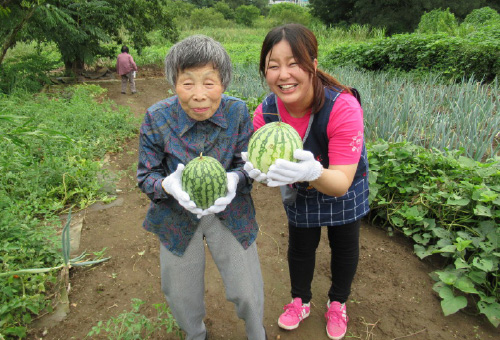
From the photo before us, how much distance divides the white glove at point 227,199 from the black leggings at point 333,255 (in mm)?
638

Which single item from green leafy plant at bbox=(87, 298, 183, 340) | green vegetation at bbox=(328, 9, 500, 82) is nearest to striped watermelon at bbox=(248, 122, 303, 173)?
green leafy plant at bbox=(87, 298, 183, 340)

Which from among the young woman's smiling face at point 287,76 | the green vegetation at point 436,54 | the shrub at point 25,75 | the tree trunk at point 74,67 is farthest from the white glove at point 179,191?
the tree trunk at point 74,67

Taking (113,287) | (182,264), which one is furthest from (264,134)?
(113,287)

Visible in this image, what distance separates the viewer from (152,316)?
2.32 metres

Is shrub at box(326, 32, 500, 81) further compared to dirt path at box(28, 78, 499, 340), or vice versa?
shrub at box(326, 32, 500, 81)

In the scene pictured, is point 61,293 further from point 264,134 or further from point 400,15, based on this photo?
point 400,15

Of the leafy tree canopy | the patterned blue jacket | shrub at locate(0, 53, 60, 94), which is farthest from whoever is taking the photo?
the leafy tree canopy

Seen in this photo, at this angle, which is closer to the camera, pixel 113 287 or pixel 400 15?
pixel 113 287

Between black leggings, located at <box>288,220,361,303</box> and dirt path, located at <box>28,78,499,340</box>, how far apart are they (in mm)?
320

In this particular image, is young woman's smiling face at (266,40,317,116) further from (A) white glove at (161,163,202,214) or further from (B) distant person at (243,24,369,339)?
(A) white glove at (161,163,202,214)

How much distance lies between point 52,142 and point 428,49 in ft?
24.7

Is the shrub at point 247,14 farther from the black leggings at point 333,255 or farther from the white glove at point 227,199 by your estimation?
the white glove at point 227,199

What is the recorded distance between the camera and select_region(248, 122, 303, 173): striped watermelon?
151 centimetres

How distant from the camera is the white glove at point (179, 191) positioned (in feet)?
4.72
